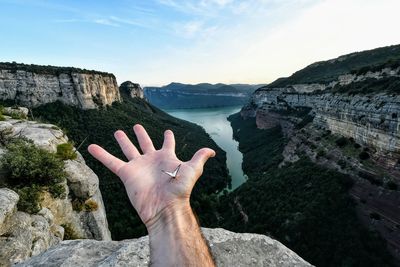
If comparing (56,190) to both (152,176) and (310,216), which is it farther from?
(310,216)

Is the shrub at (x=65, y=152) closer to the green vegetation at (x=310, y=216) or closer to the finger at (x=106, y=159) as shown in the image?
the finger at (x=106, y=159)

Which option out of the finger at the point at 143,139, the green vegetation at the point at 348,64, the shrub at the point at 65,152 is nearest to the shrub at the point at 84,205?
the shrub at the point at 65,152

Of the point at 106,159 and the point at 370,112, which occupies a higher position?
the point at 106,159

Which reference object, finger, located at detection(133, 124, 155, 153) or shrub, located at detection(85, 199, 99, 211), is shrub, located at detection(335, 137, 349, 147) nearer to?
shrub, located at detection(85, 199, 99, 211)

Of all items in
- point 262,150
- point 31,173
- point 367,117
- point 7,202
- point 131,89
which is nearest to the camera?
point 7,202

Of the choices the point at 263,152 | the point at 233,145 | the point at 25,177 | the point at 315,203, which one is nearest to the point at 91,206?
the point at 25,177

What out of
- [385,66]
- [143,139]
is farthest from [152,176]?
[385,66]

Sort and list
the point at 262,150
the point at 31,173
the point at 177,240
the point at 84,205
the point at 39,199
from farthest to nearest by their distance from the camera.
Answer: the point at 262,150, the point at 84,205, the point at 31,173, the point at 39,199, the point at 177,240

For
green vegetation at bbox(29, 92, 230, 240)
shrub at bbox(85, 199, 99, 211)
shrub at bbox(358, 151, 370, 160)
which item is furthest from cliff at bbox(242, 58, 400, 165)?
shrub at bbox(85, 199, 99, 211)
